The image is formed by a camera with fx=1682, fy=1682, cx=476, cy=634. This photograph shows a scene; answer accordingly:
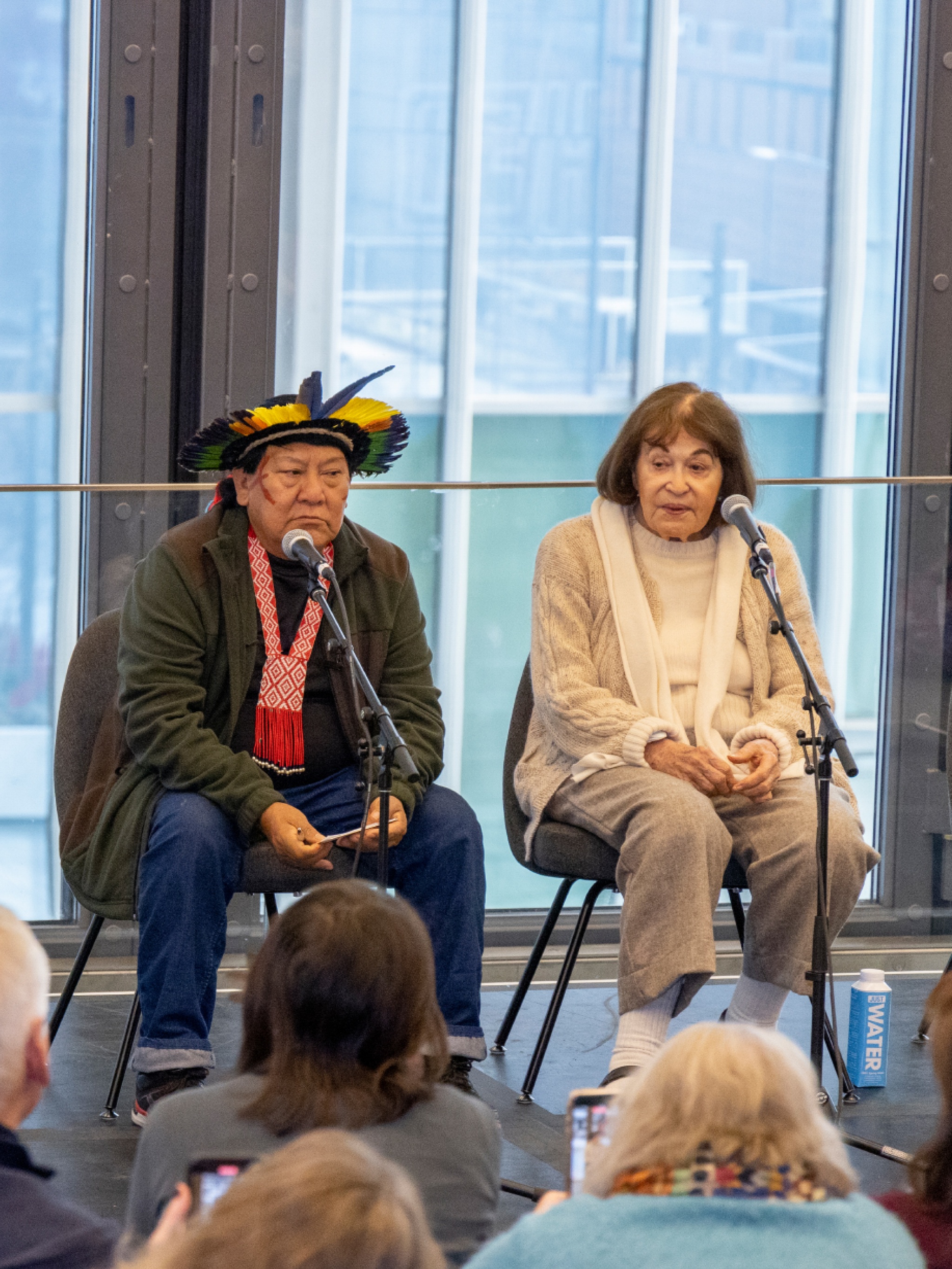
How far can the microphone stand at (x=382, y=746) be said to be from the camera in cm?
263

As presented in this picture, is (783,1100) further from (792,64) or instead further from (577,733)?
(792,64)

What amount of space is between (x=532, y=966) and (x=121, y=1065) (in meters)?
0.84

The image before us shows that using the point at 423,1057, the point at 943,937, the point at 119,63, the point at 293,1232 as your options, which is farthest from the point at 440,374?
the point at 293,1232

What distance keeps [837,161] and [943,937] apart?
198cm

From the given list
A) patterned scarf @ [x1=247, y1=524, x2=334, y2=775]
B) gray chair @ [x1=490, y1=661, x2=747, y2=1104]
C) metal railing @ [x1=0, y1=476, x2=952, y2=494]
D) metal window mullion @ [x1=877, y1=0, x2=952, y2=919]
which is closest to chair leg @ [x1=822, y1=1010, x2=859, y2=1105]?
gray chair @ [x1=490, y1=661, x2=747, y2=1104]

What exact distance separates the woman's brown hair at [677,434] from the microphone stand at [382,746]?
746 mm

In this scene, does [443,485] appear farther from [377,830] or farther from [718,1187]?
[718,1187]

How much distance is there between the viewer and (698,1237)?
1.29 metres

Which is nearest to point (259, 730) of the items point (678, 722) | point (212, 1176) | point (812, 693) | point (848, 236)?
point (678, 722)

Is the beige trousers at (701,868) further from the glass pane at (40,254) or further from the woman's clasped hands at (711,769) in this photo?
the glass pane at (40,254)

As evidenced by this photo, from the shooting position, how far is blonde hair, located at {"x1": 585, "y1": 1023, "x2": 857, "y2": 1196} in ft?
4.45

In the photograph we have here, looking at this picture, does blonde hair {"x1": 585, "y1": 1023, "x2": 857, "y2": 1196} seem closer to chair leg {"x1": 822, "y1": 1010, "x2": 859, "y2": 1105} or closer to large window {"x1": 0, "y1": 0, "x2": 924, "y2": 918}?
chair leg {"x1": 822, "y1": 1010, "x2": 859, "y2": 1105}

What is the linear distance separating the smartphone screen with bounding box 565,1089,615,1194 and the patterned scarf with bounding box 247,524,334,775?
4.64 ft

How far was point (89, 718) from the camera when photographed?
10.3 feet
